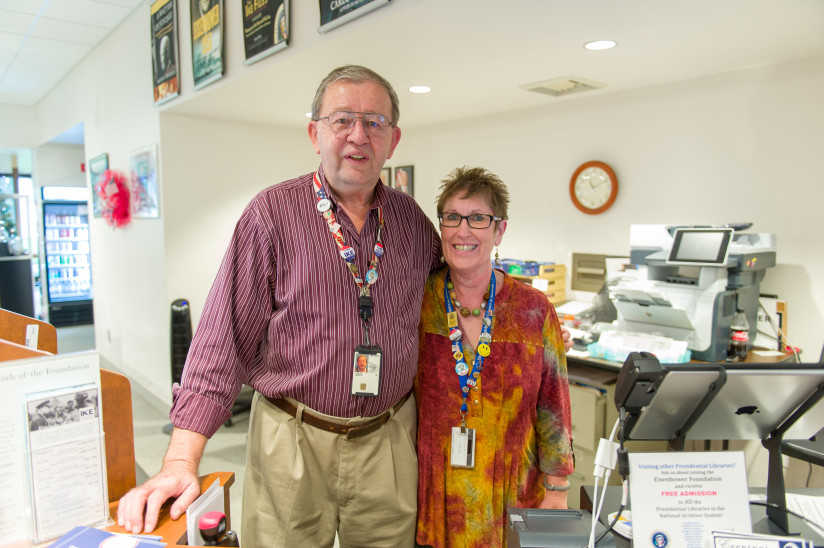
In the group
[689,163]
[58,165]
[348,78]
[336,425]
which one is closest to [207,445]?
[336,425]

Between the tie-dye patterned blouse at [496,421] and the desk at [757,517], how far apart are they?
0.94 ft

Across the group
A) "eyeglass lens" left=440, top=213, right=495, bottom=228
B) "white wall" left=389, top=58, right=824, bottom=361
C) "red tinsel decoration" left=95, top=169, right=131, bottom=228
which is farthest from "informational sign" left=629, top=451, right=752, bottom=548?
"red tinsel decoration" left=95, top=169, right=131, bottom=228

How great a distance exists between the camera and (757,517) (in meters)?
1.15

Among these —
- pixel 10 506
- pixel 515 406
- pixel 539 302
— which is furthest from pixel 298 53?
pixel 10 506

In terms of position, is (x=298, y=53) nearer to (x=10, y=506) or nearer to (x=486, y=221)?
(x=486, y=221)

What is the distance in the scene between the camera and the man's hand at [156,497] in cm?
102

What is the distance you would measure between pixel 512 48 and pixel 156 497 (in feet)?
7.15

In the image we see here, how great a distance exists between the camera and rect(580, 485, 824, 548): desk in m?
1.07

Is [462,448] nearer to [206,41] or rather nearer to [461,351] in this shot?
[461,351]

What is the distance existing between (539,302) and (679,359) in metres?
1.31

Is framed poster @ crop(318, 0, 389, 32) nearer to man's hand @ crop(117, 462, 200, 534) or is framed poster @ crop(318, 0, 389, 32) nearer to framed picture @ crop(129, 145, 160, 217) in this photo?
man's hand @ crop(117, 462, 200, 534)

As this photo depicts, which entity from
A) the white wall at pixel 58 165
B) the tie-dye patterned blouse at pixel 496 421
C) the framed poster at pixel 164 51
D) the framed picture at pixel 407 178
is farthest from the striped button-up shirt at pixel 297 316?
the white wall at pixel 58 165

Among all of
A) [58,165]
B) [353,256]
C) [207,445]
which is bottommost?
[207,445]

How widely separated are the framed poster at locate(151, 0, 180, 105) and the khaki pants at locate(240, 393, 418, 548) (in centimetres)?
300
